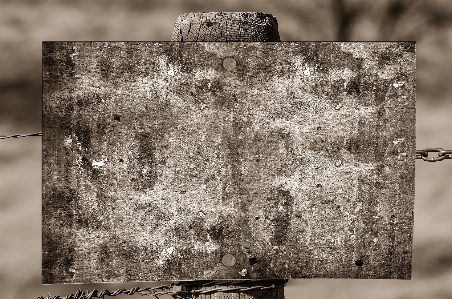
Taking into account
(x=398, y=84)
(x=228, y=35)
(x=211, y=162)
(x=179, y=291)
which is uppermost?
(x=228, y=35)

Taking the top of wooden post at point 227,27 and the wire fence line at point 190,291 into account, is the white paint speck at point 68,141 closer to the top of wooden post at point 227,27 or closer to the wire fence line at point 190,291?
the wire fence line at point 190,291

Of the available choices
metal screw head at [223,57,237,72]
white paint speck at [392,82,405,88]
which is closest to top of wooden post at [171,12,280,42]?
metal screw head at [223,57,237,72]

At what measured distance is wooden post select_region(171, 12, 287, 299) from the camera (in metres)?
2.24

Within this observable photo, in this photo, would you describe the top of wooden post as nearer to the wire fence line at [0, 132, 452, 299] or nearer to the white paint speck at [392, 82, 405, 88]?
the white paint speck at [392, 82, 405, 88]

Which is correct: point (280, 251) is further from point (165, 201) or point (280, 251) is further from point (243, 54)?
point (243, 54)

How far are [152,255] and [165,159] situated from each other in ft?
1.23

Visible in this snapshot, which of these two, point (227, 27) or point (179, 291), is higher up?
point (227, 27)

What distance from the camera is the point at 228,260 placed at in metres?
2.20

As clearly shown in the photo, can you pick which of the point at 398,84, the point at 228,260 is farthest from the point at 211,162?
the point at 398,84

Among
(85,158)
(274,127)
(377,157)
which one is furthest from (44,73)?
(377,157)

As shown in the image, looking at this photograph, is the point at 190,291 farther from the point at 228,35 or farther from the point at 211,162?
the point at 228,35

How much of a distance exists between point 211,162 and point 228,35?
0.51m

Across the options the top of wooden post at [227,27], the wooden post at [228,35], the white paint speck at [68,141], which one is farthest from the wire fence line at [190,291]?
the top of wooden post at [227,27]

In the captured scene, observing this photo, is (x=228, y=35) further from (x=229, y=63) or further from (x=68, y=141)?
(x=68, y=141)
